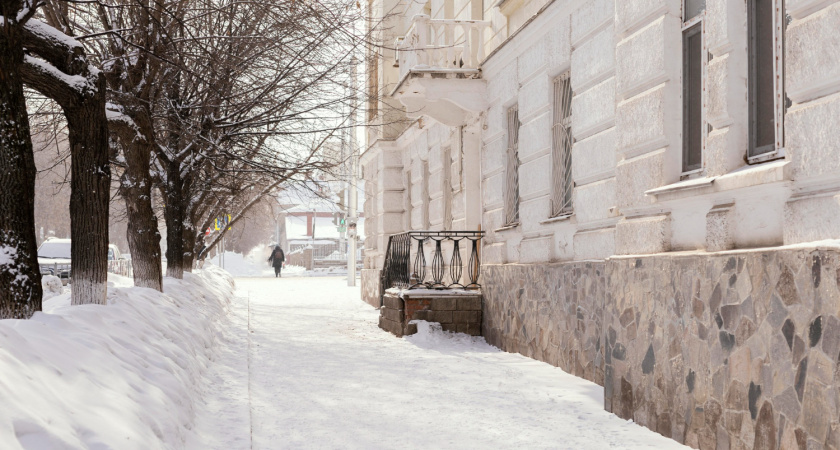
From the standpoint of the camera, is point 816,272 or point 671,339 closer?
point 816,272

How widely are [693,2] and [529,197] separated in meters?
4.65

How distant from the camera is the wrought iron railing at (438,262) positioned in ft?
42.3

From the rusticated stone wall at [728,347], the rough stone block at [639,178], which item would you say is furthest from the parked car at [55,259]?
the rusticated stone wall at [728,347]

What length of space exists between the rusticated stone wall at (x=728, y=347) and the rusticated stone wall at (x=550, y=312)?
0.76 meters

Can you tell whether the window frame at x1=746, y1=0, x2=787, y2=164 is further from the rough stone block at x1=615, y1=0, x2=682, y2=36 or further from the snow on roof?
the snow on roof

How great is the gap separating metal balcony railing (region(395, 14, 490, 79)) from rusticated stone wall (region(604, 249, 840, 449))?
22.3ft

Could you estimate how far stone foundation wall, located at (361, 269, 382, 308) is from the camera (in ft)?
63.6

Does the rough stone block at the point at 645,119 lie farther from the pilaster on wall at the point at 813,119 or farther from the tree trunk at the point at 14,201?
the tree trunk at the point at 14,201

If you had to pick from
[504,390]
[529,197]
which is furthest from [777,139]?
Answer: [529,197]

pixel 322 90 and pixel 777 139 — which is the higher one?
pixel 322 90

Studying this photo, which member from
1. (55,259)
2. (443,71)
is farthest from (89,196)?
(55,259)

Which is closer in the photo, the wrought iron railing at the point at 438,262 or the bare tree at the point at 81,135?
the bare tree at the point at 81,135

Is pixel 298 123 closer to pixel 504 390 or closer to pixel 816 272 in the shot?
pixel 504 390

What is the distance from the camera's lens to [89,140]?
7.82 m
